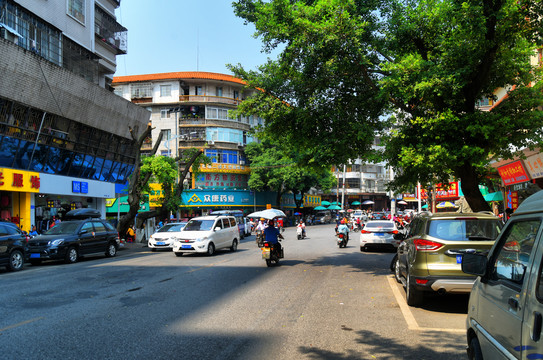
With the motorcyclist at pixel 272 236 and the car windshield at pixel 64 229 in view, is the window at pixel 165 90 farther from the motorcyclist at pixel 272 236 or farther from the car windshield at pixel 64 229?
the motorcyclist at pixel 272 236

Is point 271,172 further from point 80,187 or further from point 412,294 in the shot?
point 412,294

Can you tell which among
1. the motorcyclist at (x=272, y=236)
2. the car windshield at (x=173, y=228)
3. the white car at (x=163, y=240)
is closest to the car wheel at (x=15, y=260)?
the white car at (x=163, y=240)

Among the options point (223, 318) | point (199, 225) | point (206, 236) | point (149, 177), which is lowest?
point (223, 318)

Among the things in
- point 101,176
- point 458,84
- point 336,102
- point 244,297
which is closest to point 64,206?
point 101,176

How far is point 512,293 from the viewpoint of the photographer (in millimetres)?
3072

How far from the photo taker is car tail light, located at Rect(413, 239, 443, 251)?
25.3 ft

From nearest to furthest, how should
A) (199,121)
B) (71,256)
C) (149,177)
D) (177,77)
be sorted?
(71,256) < (149,177) < (177,77) < (199,121)

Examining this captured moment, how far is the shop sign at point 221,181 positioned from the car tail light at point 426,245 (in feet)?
161

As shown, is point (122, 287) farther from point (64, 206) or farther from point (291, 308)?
point (64, 206)

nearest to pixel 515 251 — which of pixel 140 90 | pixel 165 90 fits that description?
pixel 165 90

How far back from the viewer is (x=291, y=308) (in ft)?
26.6

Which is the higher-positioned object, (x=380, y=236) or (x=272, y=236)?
(x=272, y=236)

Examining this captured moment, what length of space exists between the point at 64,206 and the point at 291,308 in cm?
2585

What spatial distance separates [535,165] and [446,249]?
459 inches
